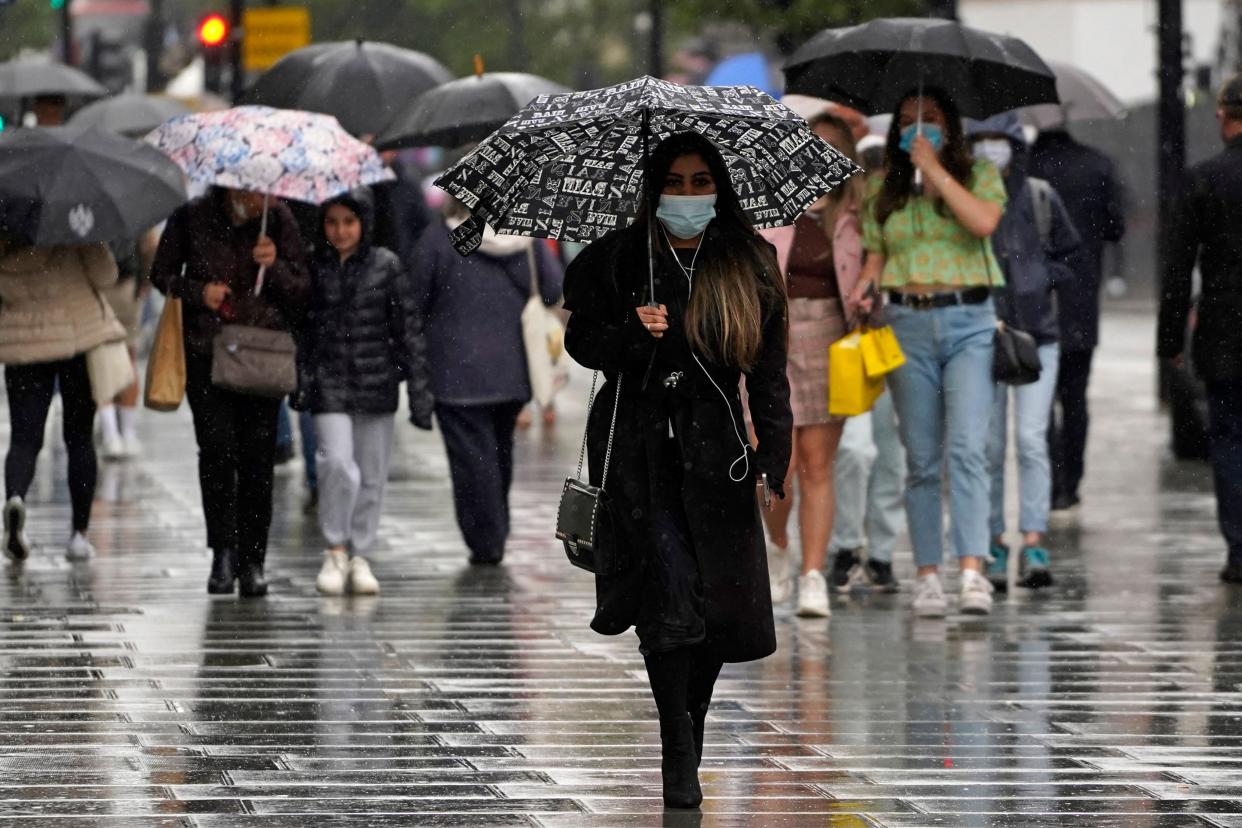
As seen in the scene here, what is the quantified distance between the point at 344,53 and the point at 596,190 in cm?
680

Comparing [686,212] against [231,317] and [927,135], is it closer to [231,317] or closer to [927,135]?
[927,135]

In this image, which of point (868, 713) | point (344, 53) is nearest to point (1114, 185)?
point (344, 53)

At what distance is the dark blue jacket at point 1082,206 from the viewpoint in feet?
45.0

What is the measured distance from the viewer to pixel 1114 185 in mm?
13969

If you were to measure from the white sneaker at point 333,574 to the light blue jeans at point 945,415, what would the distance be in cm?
242

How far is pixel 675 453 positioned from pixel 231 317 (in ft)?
14.7

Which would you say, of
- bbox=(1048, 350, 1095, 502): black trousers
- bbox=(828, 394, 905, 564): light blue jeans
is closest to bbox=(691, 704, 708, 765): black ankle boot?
bbox=(828, 394, 905, 564): light blue jeans

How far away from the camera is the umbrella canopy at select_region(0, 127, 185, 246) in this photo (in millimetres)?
11352

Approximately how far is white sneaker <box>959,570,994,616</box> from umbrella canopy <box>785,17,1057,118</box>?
1.88m

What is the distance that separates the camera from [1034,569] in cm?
1163

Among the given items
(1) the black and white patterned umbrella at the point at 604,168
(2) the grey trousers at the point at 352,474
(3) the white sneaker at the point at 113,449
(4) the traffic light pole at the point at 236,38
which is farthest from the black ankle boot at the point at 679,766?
(4) the traffic light pole at the point at 236,38

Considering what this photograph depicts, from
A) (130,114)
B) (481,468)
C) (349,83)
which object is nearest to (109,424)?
(130,114)

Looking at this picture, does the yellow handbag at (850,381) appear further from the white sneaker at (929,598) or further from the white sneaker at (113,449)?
the white sneaker at (113,449)

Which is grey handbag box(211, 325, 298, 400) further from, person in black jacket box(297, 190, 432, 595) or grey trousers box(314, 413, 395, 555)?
grey trousers box(314, 413, 395, 555)
